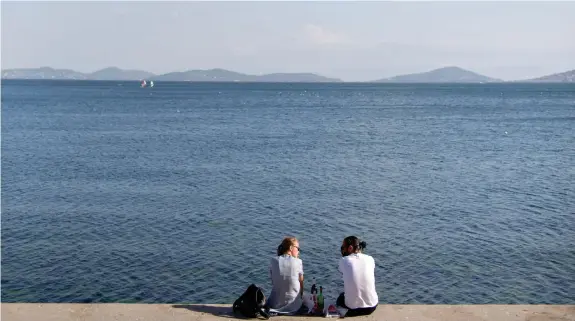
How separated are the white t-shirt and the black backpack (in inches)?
53.5

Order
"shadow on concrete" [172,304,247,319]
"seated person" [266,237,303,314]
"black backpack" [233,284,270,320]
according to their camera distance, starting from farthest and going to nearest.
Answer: "seated person" [266,237,303,314], "shadow on concrete" [172,304,247,319], "black backpack" [233,284,270,320]

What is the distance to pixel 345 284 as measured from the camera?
34.5ft

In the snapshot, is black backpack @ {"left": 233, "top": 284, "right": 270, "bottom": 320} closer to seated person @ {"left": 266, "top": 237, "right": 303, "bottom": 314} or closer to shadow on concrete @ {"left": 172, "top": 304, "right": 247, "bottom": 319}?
shadow on concrete @ {"left": 172, "top": 304, "right": 247, "bottom": 319}

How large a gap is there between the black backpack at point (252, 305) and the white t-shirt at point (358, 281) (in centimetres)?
136

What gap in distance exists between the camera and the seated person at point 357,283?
33.9ft

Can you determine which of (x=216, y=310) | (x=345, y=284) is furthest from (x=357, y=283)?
(x=216, y=310)

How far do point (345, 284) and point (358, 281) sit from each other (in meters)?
0.22

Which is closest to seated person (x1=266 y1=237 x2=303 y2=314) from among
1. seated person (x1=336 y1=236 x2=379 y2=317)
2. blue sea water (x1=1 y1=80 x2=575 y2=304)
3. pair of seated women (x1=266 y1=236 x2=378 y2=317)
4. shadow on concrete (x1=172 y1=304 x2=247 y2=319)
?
pair of seated women (x1=266 y1=236 x2=378 y2=317)

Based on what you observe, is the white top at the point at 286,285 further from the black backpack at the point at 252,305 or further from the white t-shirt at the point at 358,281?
the white t-shirt at the point at 358,281

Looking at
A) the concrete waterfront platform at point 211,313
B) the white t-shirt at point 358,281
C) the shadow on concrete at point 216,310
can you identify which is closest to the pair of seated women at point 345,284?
the white t-shirt at point 358,281

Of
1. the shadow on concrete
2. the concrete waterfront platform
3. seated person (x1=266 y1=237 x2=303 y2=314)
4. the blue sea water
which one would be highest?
seated person (x1=266 y1=237 x2=303 y2=314)

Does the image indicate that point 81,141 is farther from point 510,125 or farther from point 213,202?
point 510,125

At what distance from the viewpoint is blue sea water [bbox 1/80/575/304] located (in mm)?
18875

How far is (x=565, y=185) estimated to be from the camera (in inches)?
1342
